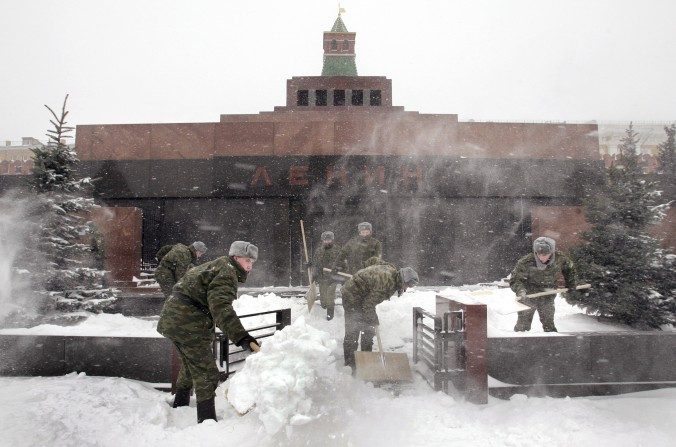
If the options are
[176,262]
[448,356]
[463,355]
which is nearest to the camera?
[463,355]

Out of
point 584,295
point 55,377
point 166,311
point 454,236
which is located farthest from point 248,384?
point 454,236

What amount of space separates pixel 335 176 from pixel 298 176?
111cm

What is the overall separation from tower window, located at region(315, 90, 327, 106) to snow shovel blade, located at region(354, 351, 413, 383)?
14852 mm

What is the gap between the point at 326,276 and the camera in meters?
7.75

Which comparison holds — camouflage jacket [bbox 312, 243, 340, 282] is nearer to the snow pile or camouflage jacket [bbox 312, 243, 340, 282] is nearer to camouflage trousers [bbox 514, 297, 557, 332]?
camouflage trousers [bbox 514, 297, 557, 332]

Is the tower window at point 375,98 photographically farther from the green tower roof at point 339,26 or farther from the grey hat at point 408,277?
the grey hat at point 408,277

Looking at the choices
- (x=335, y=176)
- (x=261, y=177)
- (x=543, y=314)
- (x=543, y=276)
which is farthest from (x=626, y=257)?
(x=261, y=177)

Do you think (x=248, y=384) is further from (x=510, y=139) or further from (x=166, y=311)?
(x=510, y=139)

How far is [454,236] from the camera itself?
40.0 ft

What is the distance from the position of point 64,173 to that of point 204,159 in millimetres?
4254

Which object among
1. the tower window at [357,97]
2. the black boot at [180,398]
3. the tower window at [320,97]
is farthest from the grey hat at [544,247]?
the tower window at [320,97]

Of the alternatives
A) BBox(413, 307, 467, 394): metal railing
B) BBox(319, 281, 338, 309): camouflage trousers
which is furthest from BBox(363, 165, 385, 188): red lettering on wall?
BBox(413, 307, 467, 394): metal railing

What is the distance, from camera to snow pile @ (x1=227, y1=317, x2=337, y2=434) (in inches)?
141

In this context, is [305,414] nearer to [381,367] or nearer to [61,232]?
[381,367]
